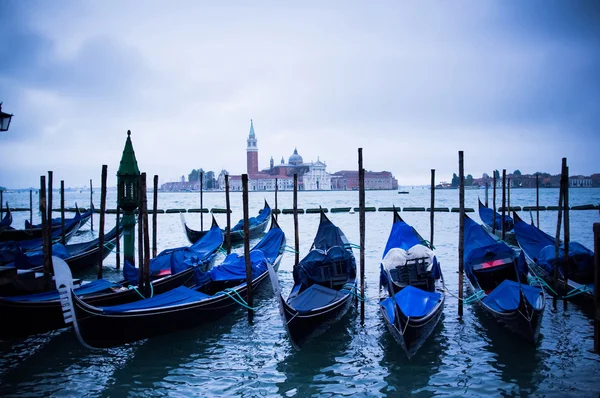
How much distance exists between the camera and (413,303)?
497 centimetres

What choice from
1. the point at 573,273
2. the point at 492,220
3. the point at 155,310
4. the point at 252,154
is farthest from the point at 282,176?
the point at 155,310

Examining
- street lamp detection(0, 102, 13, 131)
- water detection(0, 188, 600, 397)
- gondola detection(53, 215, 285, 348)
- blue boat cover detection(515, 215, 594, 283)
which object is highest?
street lamp detection(0, 102, 13, 131)

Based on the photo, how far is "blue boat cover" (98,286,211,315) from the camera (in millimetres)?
4664

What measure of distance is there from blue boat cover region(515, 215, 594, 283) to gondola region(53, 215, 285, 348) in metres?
4.27

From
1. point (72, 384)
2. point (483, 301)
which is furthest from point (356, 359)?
point (72, 384)

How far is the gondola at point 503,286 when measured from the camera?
4691 millimetres

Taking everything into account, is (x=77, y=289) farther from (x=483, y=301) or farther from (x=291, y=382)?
(x=483, y=301)

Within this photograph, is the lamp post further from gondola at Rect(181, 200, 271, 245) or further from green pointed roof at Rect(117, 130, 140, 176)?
gondola at Rect(181, 200, 271, 245)

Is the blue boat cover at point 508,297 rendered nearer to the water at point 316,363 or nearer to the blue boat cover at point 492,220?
the water at point 316,363

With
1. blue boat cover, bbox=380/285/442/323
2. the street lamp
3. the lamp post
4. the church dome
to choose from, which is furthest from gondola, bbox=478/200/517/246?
the church dome

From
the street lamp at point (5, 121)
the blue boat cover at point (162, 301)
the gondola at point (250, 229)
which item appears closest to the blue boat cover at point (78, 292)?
the blue boat cover at point (162, 301)

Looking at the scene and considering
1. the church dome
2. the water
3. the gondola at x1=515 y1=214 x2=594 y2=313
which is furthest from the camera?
the church dome

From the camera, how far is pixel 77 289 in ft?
18.4

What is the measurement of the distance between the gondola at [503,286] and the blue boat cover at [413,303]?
0.66 metres
